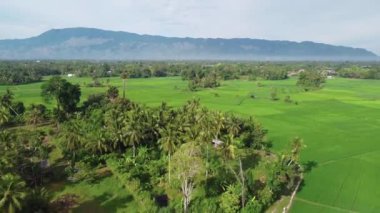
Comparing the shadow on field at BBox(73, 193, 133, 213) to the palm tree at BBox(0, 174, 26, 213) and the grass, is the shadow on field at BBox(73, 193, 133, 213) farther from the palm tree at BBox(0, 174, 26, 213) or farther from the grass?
the palm tree at BBox(0, 174, 26, 213)

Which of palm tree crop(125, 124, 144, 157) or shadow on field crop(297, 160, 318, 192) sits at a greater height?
palm tree crop(125, 124, 144, 157)

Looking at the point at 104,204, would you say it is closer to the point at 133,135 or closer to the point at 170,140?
the point at 170,140

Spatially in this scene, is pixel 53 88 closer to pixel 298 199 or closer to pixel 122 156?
pixel 122 156

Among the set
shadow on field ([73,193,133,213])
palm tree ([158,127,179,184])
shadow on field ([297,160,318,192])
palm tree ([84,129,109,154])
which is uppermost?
palm tree ([158,127,179,184])

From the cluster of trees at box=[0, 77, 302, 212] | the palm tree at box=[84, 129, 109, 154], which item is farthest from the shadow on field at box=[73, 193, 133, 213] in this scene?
the palm tree at box=[84, 129, 109, 154]

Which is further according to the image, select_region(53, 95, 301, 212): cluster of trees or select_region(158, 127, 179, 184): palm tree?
select_region(158, 127, 179, 184): palm tree

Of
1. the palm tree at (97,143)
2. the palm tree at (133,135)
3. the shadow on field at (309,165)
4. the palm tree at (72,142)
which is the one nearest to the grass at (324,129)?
the shadow on field at (309,165)
